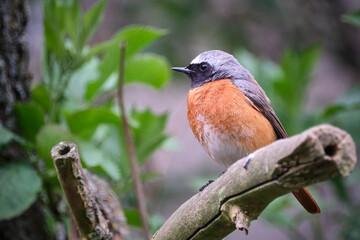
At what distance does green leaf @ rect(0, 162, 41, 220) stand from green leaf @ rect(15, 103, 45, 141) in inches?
11.1

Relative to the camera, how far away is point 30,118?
136 inches

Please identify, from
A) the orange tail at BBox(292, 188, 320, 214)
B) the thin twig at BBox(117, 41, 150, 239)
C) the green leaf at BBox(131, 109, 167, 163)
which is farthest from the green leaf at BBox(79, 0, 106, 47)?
the orange tail at BBox(292, 188, 320, 214)

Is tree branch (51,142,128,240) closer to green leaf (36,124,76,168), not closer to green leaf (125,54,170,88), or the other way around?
green leaf (36,124,76,168)

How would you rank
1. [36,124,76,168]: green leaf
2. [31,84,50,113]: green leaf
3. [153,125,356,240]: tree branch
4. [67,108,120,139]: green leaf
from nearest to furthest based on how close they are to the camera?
[153,125,356,240]: tree branch < [36,124,76,168]: green leaf < [67,108,120,139]: green leaf < [31,84,50,113]: green leaf

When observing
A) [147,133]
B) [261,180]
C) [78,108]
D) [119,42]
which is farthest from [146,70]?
[261,180]

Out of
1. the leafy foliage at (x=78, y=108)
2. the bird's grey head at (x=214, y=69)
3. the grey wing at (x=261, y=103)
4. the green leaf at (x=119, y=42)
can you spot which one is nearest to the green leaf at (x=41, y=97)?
the leafy foliage at (x=78, y=108)

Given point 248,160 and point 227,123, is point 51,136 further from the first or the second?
point 248,160

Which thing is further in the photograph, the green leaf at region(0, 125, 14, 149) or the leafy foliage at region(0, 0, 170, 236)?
the leafy foliage at region(0, 0, 170, 236)

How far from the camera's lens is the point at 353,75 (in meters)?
6.87

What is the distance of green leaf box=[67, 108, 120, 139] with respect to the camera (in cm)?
341

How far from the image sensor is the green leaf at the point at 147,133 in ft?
12.2

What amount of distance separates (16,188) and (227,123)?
141 centimetres

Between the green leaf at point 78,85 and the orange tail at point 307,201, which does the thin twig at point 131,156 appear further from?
the orange tail at point 307,201

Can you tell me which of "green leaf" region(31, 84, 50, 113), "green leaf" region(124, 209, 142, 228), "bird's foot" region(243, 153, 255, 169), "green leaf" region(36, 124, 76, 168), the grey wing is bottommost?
"green leaf" region(124, 209, 142, 228)
